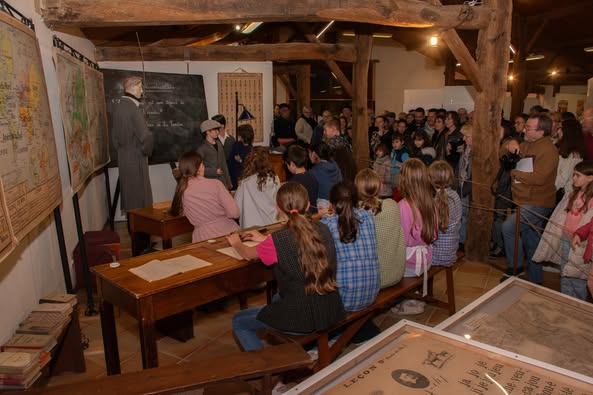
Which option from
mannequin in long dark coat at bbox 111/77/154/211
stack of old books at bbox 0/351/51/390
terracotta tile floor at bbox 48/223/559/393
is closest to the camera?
stack of old books at bbox 0/351/51/390

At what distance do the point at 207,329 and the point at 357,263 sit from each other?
5.18 ft

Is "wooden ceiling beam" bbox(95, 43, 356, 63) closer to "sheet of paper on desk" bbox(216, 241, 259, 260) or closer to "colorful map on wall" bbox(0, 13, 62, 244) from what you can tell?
"colorful map on wall" bbox(0, 13, 62, 244)

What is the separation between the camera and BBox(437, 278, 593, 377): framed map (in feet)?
6.07

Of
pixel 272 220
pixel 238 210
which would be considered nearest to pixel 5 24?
pixel 238 210

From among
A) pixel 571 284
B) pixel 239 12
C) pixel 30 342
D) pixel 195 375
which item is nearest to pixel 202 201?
pixel 30 342

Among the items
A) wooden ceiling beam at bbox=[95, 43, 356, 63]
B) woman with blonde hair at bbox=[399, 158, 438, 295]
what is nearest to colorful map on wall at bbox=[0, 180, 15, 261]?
woman with blonde hair at bbox=[399, 158, 438, 295]

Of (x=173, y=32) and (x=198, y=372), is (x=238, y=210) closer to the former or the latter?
(x=198, y=372)

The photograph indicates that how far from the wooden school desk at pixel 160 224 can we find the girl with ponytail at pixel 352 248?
1.78 meters

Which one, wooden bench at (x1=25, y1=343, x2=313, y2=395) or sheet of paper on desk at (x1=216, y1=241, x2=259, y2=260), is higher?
wooden bench at (x1=25, y1=343, x2=313, y2=395)

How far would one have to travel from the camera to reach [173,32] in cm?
864

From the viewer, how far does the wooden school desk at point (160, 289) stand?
2393 mm

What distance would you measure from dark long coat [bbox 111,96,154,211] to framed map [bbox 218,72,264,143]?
278 centimetres

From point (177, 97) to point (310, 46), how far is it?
255 cm

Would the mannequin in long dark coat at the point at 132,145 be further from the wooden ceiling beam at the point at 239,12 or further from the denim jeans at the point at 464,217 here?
the denim jeans at the point at 464,217
